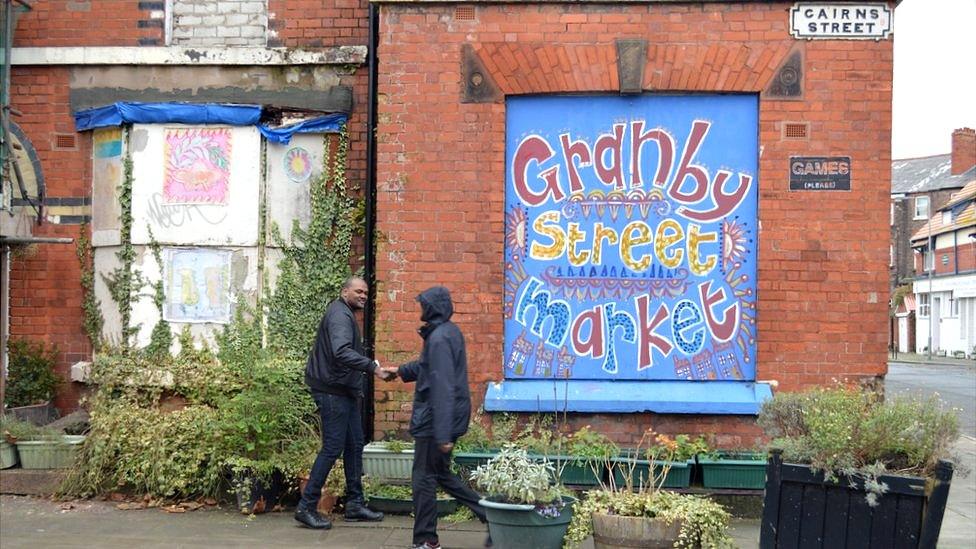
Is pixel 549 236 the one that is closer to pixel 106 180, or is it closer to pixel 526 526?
pixel 526 526

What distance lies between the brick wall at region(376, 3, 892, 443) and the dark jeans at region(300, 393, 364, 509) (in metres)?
0.84

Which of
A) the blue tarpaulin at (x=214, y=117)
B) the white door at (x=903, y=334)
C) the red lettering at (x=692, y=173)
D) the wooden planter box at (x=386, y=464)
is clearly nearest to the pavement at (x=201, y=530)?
the wooden planter box at (x=386, y=464)

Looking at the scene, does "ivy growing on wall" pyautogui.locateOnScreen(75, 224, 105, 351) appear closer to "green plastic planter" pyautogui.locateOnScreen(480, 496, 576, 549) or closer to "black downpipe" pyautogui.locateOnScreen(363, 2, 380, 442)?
"black downpipe" pyautogui.locateOnScreen(363, 2, 380, 442)

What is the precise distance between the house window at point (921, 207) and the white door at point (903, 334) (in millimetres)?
7929

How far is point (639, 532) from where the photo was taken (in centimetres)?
599

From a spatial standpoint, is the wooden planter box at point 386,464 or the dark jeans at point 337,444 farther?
the wooden planter box at point 386,464

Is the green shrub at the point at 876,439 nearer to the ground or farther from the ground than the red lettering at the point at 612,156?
nearer to the ground

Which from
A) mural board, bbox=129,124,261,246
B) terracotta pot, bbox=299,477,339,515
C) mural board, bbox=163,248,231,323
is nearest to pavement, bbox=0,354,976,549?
terracotta pot, bbox=299,477,339,515

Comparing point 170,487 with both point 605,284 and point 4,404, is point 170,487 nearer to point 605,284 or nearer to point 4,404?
point 4,404

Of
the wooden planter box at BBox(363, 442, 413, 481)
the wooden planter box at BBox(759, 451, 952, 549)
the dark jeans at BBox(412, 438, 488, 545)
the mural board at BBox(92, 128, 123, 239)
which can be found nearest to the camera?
the wooden planter box at BBox(759, 451, 952, 549)

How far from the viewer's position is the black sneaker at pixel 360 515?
24.7ft

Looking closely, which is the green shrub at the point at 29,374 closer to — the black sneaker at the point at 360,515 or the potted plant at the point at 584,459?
the black sneaker at the point at 360,515

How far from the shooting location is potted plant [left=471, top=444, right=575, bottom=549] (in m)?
6.19

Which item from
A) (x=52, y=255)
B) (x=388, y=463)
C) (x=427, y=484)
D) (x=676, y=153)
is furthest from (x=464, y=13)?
(x=52, y=255)
